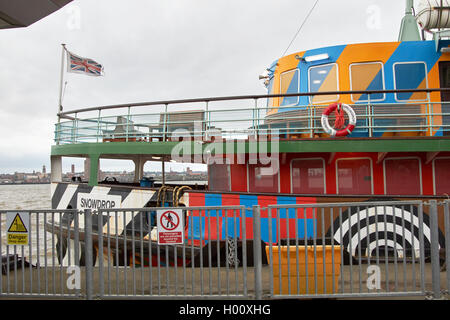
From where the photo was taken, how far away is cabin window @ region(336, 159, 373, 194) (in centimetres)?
829

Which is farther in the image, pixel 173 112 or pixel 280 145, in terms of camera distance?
pixel 173 112

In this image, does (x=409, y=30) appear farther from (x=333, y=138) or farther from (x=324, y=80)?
(x=333, y=138)

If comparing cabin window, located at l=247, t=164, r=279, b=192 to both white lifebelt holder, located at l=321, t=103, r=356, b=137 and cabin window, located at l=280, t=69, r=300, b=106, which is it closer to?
white lifebelt holder, located at l=321, t=103, r=356, b=137

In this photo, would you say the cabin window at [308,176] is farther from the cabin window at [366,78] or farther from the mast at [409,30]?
the mast at [409,30]

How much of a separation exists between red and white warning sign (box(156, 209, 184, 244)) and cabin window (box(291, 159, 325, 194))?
423cm

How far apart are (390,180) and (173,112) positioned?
5458 mm

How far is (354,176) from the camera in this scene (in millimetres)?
8391

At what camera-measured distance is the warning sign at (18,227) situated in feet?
17.2

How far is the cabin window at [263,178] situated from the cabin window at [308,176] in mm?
411

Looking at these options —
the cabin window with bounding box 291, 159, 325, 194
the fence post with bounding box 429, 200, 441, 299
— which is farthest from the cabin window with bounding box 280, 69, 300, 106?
the fence post with bounding box 429, 200, 441, 299

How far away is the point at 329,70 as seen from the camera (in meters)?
9.95

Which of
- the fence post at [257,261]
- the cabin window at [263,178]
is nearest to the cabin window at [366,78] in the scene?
the cabin window at [263,178]

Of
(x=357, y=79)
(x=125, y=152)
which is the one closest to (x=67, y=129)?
(x=125, y=152)
